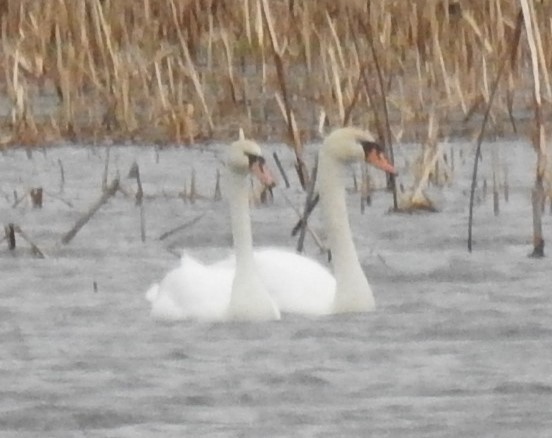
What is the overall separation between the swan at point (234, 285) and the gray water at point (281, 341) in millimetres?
90

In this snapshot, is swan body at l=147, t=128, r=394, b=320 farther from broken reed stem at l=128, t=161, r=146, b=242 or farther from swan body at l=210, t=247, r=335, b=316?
broken reed stem at l=128, t=161, r=146, b=242

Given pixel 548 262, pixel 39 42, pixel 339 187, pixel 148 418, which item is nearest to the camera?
pixel 148 418

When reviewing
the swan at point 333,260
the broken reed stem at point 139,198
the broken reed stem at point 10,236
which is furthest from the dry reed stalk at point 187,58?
the swan at point 333,260

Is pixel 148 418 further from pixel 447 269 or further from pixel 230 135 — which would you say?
pixel 230 135

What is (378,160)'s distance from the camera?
8484 millimetres

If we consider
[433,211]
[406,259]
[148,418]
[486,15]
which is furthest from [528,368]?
[486,15]

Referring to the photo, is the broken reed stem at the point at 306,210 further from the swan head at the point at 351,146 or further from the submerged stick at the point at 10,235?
the submerged stick at the point at 10,235

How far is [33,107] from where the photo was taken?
15.4m

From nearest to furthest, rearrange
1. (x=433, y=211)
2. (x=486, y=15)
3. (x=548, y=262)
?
(x=548, y=262), (x=433, y=211), (x=486, y=15)

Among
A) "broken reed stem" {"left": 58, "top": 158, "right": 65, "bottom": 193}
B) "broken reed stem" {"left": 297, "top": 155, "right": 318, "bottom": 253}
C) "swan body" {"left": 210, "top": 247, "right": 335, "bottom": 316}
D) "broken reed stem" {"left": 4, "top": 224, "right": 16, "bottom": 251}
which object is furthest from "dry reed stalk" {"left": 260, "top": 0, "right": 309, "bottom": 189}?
"broken reed stem" {"left": 58, "top": 158, "right": 65, "bottom": 193}

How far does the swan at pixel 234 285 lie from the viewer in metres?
8.02

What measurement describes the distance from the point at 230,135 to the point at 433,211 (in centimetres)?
328

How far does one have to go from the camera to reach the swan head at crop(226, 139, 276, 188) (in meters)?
8.32

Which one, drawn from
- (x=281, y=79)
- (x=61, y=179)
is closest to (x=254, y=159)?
(x=281, y=79)
